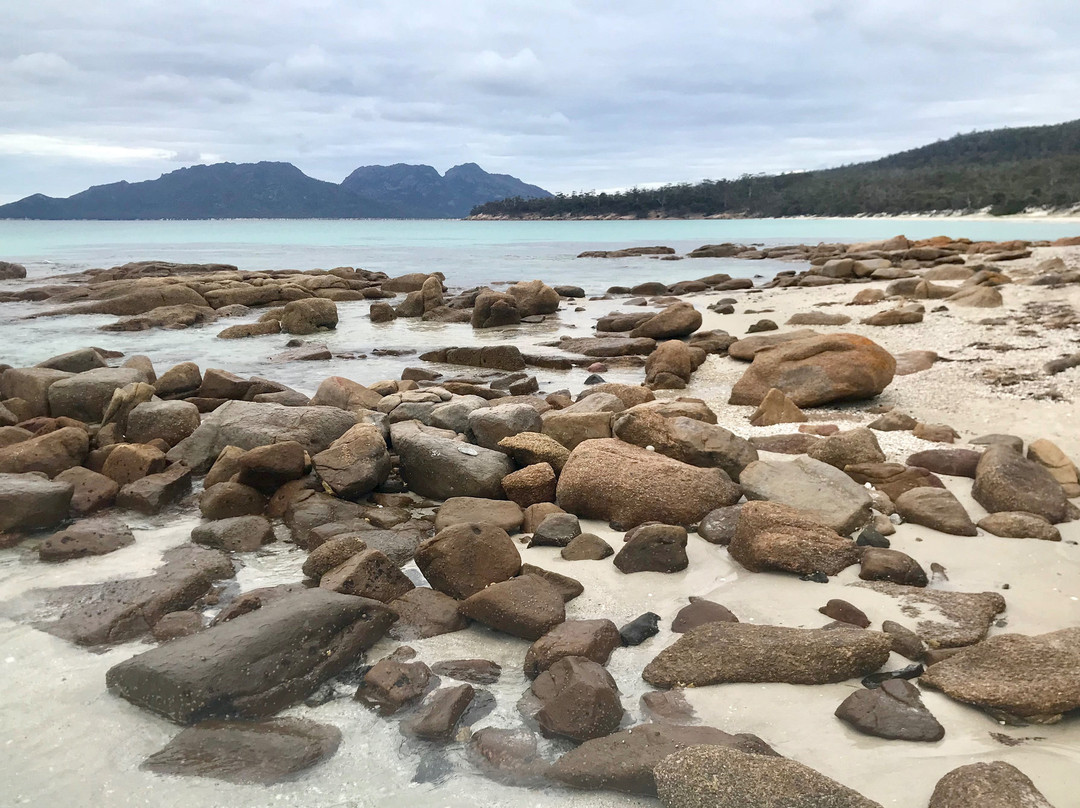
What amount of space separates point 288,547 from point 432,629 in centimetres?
138

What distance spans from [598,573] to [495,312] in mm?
11624

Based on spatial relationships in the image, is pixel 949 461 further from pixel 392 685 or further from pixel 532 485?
pixel 392 685

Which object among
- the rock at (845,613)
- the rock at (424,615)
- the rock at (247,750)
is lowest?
the rock at (247,750)

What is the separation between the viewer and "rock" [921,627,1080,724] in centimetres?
243

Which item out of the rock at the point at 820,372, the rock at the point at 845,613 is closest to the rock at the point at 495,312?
the rock at the point at 820,372

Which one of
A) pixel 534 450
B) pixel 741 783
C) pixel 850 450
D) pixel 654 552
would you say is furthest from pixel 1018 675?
pixel 534 450

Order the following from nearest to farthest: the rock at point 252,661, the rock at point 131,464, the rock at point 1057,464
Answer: the rock at point 252,661
the rock at point 1057,464
the rock at point 131,464

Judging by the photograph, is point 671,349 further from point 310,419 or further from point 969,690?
point 969,690

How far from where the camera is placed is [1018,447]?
505 cm

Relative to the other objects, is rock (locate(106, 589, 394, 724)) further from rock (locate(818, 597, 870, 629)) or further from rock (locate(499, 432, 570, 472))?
rock (locate(499, 432, 570, 472))

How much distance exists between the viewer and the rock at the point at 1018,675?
2.43 m

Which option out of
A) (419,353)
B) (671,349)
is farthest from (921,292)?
(419,353)

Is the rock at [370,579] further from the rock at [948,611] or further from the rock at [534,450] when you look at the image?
the rock at [948,611]

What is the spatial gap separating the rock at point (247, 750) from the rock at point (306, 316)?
1263cm
